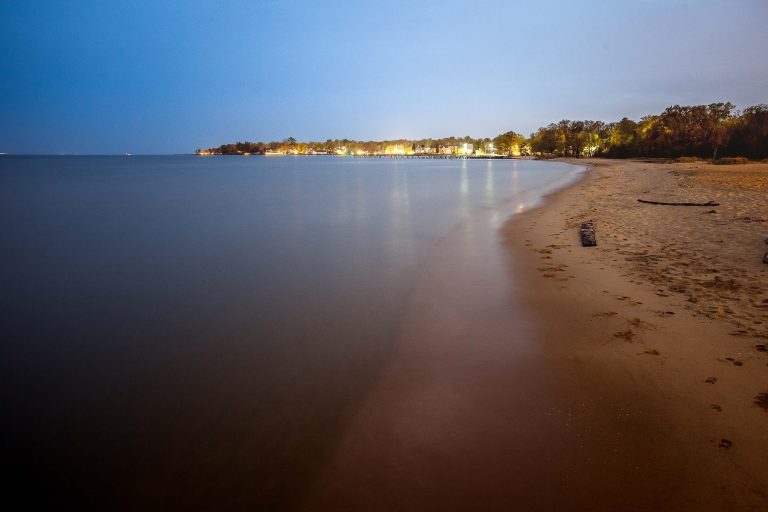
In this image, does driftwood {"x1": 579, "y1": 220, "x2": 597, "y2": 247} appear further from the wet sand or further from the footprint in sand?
the footprint in sand

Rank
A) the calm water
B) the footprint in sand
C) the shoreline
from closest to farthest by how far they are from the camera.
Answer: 1. the shoreline
2. the calm water
3. the footprint in sand

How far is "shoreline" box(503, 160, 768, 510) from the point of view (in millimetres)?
3525

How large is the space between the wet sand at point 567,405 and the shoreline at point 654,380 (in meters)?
0.02

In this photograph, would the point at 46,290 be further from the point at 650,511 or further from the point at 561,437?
the point at 650,511

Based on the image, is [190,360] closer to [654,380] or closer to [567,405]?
[567,405]

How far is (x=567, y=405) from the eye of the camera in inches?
185

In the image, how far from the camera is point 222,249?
14.2 m

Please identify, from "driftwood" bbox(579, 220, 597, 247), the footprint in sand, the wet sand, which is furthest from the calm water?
"driftwood" bbox(579, 220, 597, 247)

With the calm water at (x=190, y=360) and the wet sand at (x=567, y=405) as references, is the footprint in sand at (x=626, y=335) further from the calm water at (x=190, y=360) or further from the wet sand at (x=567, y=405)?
the calm water at (x=190, y=360)

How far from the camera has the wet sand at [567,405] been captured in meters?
3.58

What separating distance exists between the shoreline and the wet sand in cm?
2

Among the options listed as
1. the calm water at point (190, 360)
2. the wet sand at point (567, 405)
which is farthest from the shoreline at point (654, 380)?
the calm water at point (190, 360)

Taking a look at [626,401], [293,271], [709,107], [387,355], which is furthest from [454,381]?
[709,107]

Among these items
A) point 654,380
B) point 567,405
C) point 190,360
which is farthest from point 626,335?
point 190,360
